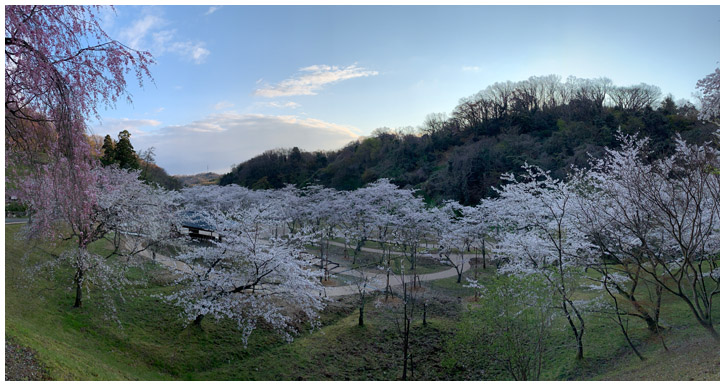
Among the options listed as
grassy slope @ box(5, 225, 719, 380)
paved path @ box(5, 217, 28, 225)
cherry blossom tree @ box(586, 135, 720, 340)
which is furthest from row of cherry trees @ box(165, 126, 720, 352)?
paved path @ box(5, 217, 28, 225)

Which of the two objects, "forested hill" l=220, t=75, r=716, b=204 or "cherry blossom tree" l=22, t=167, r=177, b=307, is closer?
"cherry blossom tree" l=22, t=167, r=177, b=307

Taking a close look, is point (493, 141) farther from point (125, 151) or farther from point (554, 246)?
point (125, 151)

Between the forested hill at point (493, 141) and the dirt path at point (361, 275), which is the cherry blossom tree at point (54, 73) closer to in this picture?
the dirt path at point (361, 275)

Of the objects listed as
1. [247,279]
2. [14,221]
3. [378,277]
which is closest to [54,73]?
[247,279]

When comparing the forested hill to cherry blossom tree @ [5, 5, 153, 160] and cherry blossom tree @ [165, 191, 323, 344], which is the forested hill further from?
cherry blossom tree @ [5, 5, 153, 160]

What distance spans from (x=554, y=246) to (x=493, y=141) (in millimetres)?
26739

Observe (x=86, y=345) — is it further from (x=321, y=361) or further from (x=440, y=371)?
(x=440, y=371)

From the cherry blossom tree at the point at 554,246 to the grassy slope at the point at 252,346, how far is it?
1203 millimetres

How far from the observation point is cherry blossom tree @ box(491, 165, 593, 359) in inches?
314

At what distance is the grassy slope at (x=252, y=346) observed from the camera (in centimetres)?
764

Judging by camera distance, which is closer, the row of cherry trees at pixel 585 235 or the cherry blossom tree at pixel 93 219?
the cherry blossom tree at pixel 93 219

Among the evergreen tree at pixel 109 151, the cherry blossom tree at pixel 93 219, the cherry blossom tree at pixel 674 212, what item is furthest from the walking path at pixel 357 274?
the cherry blossom tree at pixel 674 212

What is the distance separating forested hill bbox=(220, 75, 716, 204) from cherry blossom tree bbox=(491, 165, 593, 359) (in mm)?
10996

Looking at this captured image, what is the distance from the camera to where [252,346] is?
32.5 ft
